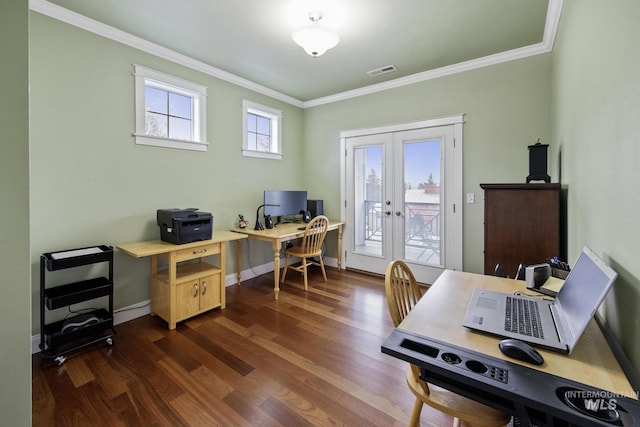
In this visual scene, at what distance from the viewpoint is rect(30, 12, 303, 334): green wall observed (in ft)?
7.24

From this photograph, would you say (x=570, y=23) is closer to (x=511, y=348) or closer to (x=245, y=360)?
(x=511, y=348)

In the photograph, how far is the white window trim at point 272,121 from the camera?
3.76 m

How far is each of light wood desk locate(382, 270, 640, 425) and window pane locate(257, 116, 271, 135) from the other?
3.62m

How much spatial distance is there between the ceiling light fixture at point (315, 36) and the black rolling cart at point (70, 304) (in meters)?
2.35

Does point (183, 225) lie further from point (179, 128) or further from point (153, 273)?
point (179, 128)

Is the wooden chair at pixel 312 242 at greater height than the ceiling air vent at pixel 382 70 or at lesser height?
lesser

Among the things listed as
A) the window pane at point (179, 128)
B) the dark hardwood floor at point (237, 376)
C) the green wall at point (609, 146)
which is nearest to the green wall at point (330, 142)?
the green wall at point (609, 146)

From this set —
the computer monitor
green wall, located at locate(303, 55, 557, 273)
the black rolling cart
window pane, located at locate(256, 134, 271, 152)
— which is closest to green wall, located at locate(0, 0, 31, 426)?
the black rolling cart

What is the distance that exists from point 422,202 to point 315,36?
232cm

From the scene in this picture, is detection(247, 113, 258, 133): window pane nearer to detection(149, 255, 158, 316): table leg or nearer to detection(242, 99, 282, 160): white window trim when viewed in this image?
detection(242, 99, 282, 160): white window trim

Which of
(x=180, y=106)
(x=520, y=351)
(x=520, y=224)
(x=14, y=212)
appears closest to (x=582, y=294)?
(x=520, y=351)

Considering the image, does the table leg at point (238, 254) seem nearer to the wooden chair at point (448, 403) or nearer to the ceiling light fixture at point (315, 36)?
the ceiling light fixture at point (315, 36)

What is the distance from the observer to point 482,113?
10.5 ft

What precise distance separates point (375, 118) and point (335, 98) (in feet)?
2.54
